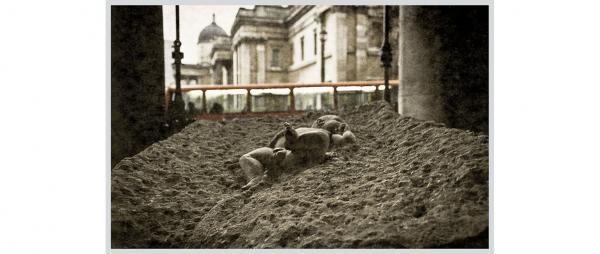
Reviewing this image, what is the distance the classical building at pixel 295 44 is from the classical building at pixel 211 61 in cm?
9

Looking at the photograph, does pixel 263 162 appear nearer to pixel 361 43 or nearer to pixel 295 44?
pixel 295 44

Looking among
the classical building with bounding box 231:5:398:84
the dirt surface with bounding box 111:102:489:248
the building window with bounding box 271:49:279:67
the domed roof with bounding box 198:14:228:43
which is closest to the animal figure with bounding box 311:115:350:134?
the dirt surface with bounding box 111:102:489:248

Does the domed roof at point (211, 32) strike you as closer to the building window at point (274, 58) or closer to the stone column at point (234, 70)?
the stone column at point (234, 70)

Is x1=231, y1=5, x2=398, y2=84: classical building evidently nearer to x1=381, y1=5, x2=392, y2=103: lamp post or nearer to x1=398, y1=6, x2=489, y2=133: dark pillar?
x1=381, y1=5, x2=392, y2=103: lamp post

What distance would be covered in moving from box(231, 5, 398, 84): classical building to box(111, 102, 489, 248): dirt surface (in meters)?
0.88

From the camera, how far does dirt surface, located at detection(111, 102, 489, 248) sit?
2.33 meters

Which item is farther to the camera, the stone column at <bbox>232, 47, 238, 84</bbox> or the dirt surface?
the stone column at <bbox>232, 47, 238, 84</bbox>

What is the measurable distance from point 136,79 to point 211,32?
599 mm

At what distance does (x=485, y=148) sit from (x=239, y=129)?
197 cm

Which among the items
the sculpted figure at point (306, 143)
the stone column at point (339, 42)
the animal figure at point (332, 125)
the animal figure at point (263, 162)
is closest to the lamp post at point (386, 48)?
the animal figure at point (332, 125)

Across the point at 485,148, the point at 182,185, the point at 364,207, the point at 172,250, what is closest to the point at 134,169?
the point at 182,185

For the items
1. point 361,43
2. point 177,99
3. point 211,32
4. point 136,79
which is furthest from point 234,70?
point 361,43

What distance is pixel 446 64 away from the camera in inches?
139
